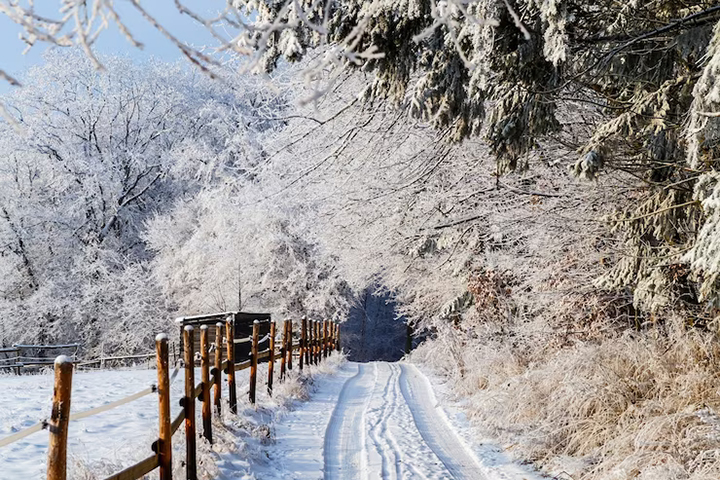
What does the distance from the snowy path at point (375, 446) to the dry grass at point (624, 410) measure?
0.49m

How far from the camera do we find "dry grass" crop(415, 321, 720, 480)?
3.97 metres

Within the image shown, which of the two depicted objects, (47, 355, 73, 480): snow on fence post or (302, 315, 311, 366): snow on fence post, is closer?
(47, 355, 73, 480): snow on fence post

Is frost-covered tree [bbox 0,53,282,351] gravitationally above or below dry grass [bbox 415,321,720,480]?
above

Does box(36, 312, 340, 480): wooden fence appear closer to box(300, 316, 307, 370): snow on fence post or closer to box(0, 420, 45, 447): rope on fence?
box(0, 420, 45, 447): rope on fence

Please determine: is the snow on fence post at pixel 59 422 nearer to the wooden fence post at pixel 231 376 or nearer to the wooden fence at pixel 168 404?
the wooden fence at pixel 168 404

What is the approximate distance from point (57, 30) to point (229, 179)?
6265mm

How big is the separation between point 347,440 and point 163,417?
9.97ft

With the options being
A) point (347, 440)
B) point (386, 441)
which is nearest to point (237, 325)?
point (347, 440)

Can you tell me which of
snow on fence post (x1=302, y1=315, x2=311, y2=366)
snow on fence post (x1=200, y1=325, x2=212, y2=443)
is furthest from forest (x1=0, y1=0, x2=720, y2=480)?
snow on fence post (x1=200, y1=325, x2=212, y2=443)

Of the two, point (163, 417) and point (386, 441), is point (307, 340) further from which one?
point (163, 417)

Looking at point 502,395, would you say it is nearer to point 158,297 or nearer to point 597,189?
point 597,189

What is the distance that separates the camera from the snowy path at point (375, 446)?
4.98 metres

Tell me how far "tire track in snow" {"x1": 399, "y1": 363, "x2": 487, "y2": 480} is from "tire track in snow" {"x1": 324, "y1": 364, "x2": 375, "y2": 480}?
0.79 meters

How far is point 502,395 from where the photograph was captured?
23.0 feet
